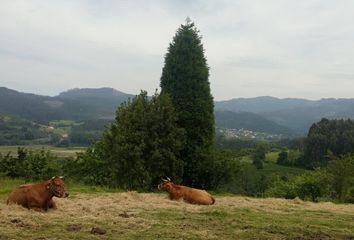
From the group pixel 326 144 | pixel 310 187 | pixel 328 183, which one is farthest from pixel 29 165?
pixel 326 144

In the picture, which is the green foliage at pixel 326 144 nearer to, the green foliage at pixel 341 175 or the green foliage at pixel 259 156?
the green foliage at pixel 259 156

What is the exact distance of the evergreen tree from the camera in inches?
1142

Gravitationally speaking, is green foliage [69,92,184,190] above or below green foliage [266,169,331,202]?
above

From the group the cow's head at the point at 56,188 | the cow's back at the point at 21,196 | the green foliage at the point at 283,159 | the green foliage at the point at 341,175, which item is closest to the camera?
the cow's back at the point at 21,196

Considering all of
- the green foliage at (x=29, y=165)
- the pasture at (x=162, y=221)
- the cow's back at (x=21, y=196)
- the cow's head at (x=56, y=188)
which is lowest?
the green foliage at (x=29, y=165)

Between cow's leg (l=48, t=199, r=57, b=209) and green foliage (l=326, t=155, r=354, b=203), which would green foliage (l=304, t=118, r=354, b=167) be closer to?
green foliage (l=326, t=155, r=354, b=203)

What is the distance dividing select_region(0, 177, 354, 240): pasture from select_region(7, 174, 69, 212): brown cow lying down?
337mm

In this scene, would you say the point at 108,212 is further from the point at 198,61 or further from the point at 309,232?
the point at 198,61

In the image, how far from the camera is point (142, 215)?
44.3 feet

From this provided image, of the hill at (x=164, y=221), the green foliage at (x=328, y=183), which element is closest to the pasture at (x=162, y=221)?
the hill at (x=164, y=221)

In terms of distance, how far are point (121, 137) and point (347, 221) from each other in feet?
48.5

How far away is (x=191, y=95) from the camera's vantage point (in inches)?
1164

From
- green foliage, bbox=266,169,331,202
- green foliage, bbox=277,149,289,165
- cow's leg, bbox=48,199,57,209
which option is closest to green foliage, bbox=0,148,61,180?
cow's leg, bbox=48,199,57,209

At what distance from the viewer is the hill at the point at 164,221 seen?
35.7ft
